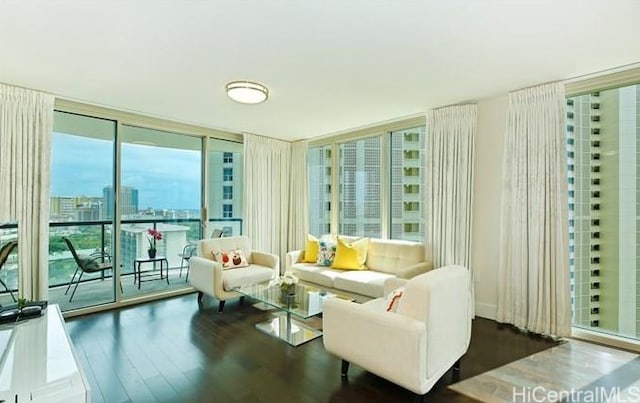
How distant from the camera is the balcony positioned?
12.6 ft

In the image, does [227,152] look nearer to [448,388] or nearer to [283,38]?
[283,38]

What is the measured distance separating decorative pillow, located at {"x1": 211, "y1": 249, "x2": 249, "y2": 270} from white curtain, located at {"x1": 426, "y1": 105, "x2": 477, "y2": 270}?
2.58 metres

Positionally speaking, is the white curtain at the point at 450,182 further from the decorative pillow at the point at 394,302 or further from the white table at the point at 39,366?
the white table at the point at 39,366

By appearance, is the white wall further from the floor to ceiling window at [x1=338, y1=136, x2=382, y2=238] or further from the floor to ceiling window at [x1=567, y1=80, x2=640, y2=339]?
the floor to ceiling window at [x1=338, y1=136, x2=382, y2=238]

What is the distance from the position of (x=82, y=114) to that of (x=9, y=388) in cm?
335

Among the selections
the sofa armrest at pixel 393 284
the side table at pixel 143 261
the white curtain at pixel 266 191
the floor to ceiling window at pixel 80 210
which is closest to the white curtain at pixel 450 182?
the sofa armrest at pixel 393 284

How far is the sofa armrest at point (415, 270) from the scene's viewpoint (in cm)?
360

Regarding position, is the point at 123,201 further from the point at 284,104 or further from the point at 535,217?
the point at 535,217

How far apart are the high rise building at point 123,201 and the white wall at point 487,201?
4508 mm

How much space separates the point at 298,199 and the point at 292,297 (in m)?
2.96

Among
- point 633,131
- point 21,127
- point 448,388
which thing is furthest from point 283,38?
point 633,131

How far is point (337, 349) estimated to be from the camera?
94.8 inches

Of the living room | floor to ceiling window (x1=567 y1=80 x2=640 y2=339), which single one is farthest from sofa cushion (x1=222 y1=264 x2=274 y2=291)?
floor to ceiling window (x1=567 y1=80 x2=640 y2=339)

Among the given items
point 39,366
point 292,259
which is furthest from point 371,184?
point 39,366
